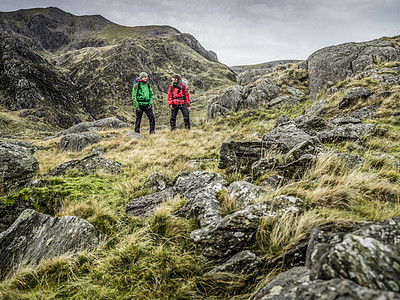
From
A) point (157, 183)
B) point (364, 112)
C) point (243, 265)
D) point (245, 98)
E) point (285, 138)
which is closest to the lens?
point (243, 265)

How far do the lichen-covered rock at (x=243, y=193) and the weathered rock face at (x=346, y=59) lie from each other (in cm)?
1525

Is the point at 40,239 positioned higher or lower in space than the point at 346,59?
lower

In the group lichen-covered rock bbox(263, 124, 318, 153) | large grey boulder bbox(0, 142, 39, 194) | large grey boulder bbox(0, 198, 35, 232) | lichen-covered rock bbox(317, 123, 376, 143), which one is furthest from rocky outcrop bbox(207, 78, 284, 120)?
large grey boulder bbox(0, 198, 35, 232)

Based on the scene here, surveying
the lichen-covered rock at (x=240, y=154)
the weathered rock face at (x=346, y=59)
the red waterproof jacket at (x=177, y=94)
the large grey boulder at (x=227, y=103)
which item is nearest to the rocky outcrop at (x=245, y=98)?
the large grey boulder at (x=227, y=103)

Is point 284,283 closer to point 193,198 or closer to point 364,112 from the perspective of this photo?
point 193,198

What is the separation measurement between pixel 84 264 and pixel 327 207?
3.47 meters

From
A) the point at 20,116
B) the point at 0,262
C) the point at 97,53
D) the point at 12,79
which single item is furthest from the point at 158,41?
the point at 0,262

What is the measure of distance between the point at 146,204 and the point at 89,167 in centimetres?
365

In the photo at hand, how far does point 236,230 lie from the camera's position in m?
2.51

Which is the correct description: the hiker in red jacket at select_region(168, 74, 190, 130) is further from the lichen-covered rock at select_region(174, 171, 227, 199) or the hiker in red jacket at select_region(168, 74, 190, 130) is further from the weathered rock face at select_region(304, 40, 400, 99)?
the weathered rock face at select_region(304, 40, 400, 99)

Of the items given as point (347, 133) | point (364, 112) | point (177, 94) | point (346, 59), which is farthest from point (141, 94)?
point (346, 59)

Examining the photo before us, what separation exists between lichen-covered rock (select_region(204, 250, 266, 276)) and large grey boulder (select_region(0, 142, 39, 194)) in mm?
5512

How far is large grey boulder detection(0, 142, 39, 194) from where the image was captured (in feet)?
15.8

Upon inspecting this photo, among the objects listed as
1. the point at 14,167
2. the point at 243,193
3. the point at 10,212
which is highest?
the point at 14,167
